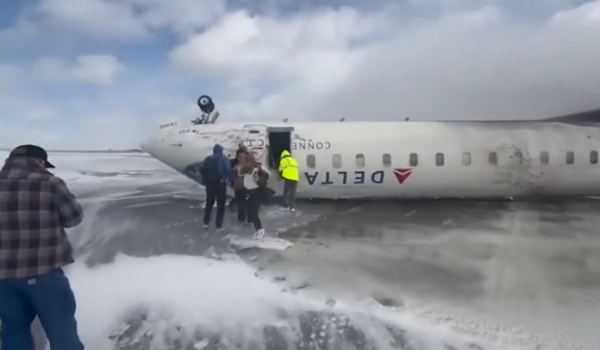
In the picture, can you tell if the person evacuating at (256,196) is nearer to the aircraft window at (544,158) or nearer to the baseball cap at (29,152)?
the baseball cap at (29,152)

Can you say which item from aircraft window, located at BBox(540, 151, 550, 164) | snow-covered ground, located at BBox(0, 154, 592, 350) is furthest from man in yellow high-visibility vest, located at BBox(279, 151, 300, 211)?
aircraft window, located at BBox(540, 151, 550, 164)

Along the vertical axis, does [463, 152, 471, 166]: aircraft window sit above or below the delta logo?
above

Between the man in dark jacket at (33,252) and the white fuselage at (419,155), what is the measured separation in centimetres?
899

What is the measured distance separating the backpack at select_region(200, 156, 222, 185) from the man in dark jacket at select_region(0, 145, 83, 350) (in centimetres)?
566

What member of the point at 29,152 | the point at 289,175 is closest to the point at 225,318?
the point at 29,152

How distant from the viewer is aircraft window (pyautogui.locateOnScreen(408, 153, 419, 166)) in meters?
12.4

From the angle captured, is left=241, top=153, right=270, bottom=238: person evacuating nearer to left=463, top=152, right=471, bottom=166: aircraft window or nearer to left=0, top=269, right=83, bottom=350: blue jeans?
left=0, top=269, right=83, bottom=350: blue jeans

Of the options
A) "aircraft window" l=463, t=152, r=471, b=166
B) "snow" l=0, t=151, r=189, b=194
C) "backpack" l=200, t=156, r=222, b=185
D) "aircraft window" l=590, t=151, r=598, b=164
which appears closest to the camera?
"backpack" l=200, t=156, r=222, b=185

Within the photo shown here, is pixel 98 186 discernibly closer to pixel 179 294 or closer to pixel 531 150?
pixel 179 294

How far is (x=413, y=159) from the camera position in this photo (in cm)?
1240

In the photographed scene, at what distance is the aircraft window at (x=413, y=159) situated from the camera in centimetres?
1238

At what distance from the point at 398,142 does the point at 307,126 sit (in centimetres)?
259

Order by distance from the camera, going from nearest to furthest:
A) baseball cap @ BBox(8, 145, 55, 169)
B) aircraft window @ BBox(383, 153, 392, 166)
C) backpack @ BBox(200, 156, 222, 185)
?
baseball cap @ BBox(8, 145, 55, 169) → backpack @ BBox(200, 156, 222, 185) → aircraft window @ BBox(383, 153, 392, 166)

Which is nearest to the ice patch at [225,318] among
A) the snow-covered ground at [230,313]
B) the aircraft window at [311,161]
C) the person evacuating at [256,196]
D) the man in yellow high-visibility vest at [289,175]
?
the snow-covered ground at [230,313]
